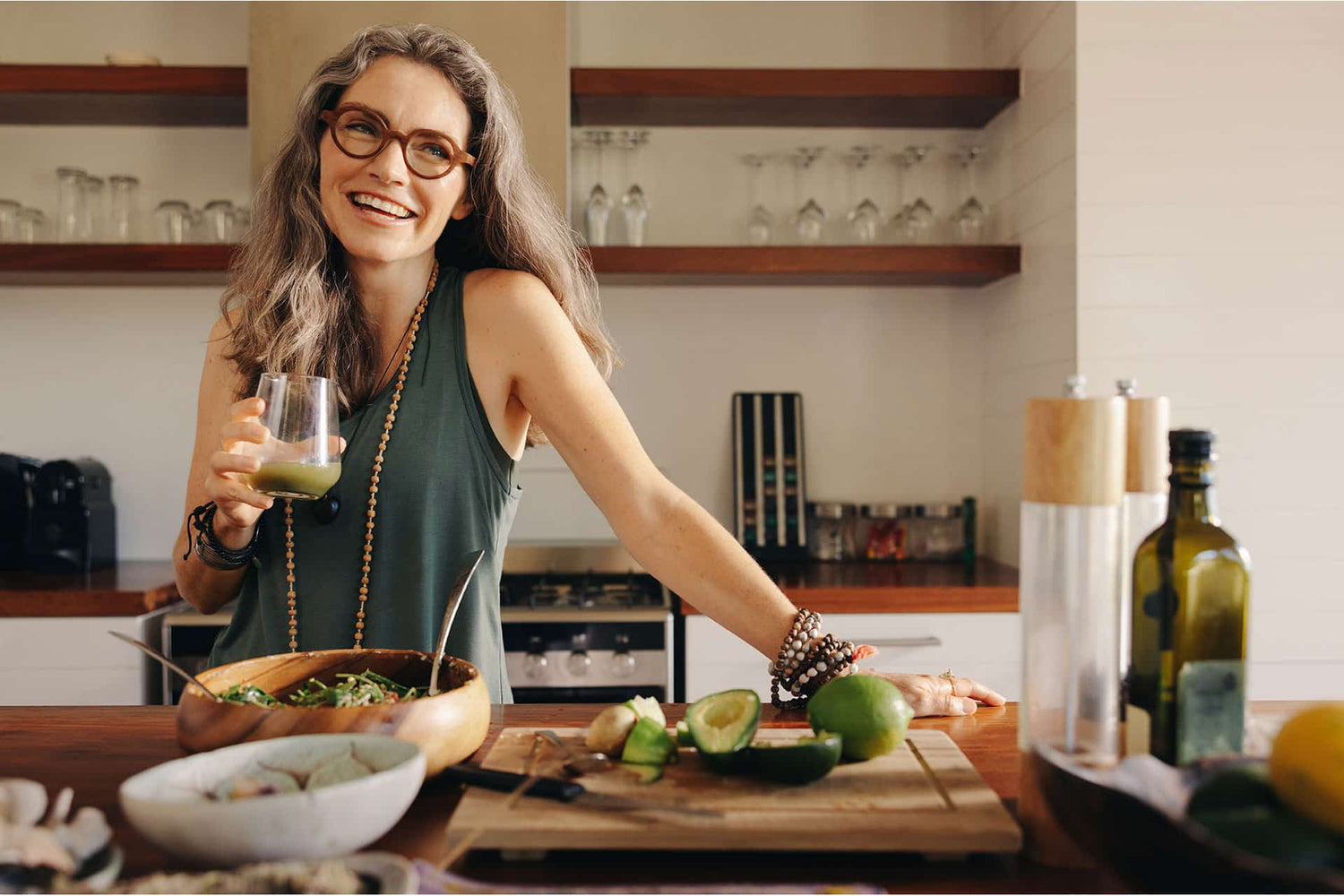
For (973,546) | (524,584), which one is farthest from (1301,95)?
(524,584)

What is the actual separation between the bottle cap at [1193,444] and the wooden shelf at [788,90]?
214cm

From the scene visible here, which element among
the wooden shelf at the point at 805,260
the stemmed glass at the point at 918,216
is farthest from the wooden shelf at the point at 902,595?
the stemmed glass at the point at 918,216

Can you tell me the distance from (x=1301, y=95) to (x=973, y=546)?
1.36m

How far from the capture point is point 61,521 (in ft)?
8.49

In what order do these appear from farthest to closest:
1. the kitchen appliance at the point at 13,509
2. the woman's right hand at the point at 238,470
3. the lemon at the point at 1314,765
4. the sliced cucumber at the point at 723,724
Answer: the kitchen appliance at the point at 13,509 < the woman's right hand at the point at 238,470 < the sliced cucumber at the point at 723,724 < the lemon at the point at 1314,765

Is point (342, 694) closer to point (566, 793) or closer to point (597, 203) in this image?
point (566, 793)

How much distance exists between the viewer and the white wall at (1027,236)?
2.36 metres

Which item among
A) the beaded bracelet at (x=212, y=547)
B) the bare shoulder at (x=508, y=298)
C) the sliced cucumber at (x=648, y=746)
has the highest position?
the bare shoulder at (x=508, y=298)

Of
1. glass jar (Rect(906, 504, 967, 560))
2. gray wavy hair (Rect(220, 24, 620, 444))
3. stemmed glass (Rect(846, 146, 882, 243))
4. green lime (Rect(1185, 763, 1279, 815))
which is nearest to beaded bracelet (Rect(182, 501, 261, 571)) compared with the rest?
gray wavy hair (Rect(220, 24, 620, 444))

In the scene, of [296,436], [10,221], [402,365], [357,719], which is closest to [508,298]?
[402,365]

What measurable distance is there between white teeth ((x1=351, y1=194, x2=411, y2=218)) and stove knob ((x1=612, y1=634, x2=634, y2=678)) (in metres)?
1.32

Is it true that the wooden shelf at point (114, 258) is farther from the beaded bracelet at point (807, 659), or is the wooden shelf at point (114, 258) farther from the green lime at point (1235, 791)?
the green lime at point (1235, 791)

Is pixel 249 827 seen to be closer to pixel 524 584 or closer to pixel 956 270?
pixel 524 584

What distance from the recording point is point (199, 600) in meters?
1.39
